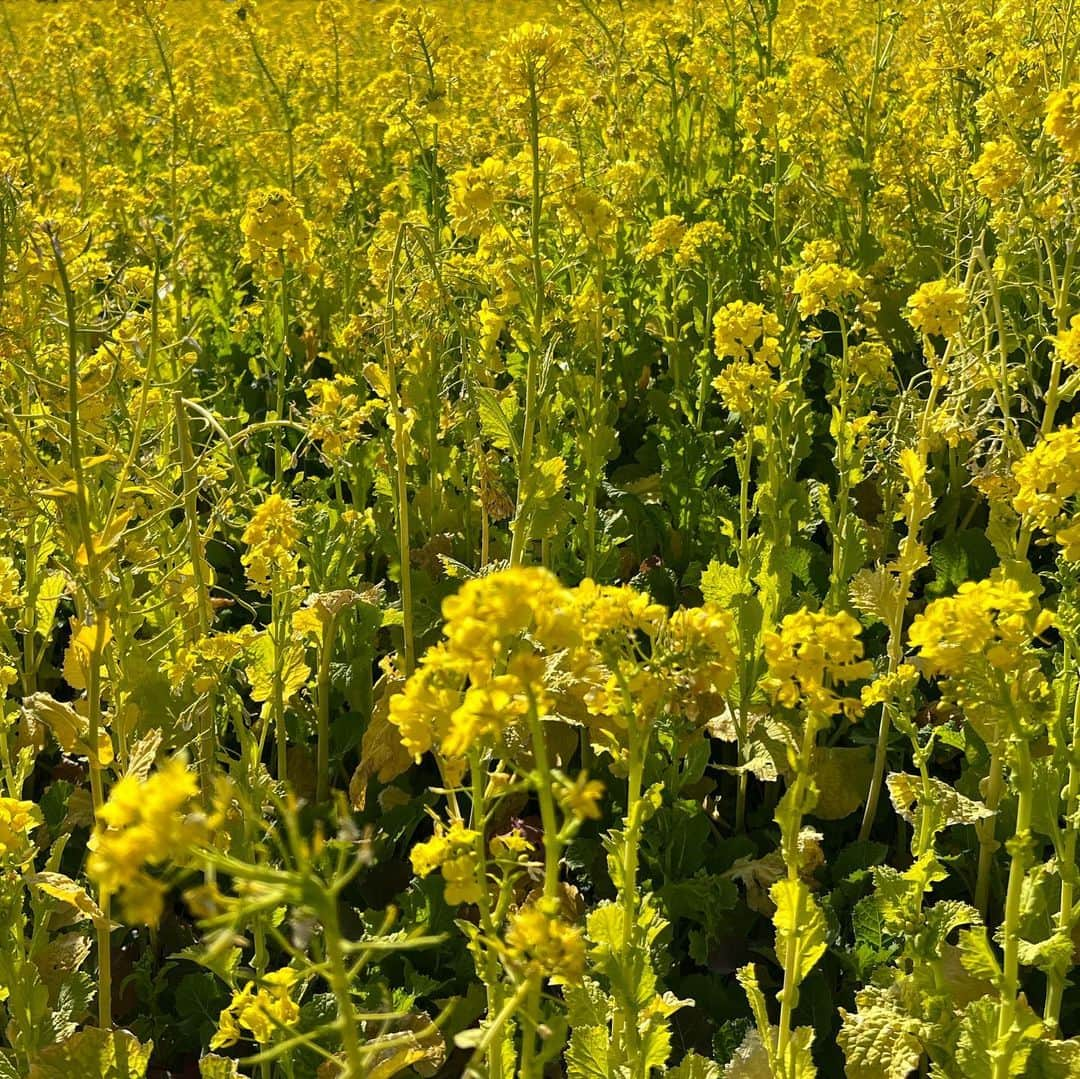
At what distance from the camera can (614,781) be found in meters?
2.78

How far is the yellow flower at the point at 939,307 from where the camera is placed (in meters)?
2.58

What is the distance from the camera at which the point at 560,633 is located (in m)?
1.15

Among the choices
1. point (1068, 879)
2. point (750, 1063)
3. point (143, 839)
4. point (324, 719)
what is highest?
point (143, 839)

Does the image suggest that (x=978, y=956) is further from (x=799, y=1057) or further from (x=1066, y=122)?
(x=1066, y=122)

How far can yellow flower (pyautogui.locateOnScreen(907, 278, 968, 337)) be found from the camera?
8.47ft

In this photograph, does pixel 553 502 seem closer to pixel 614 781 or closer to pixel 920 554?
pixel 614 781

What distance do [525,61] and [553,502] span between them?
38.0 inches

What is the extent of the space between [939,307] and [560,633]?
1772 millimetres

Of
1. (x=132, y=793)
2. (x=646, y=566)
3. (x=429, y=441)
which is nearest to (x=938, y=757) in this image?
(x=646, y=566)

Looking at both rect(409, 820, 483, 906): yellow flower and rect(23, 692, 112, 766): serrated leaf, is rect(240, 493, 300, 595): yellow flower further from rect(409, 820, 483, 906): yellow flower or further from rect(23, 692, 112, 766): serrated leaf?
rect(409, 820, 483, 906): yellow flower

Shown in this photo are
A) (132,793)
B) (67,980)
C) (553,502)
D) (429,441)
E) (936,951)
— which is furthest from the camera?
(429,441)

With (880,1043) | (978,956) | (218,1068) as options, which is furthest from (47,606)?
(978,956)

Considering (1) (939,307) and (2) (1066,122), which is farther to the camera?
(1) (939,307)

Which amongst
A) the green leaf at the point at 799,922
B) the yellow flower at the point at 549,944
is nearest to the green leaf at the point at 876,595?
the green leaf at the point at 799,922
